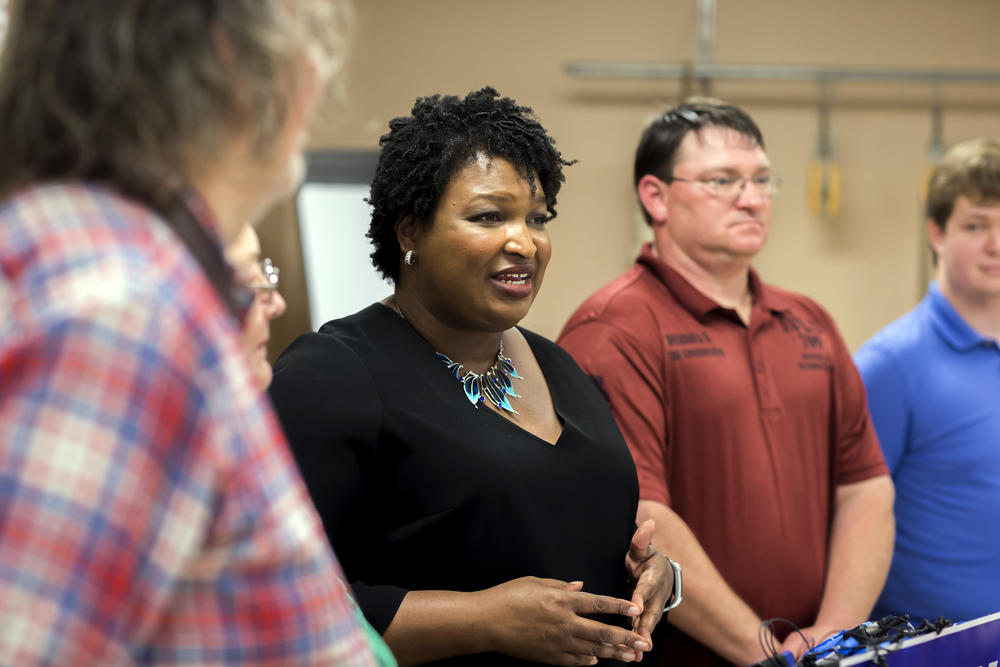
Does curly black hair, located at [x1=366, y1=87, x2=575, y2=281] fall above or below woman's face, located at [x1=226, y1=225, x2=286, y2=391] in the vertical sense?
above

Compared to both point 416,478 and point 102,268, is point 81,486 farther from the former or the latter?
point 416,478

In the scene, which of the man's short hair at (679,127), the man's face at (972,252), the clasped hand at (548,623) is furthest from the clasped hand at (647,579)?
the man's face at (972,252)

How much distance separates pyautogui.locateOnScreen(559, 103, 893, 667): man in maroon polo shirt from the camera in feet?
5.33

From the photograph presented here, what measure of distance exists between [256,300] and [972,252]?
1709 millimetres

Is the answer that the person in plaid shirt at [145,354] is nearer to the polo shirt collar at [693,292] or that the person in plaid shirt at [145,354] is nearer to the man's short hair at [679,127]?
the polo shirt collar at [693,292]

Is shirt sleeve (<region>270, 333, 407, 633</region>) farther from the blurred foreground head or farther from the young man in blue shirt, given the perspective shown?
the young man in blue shirt

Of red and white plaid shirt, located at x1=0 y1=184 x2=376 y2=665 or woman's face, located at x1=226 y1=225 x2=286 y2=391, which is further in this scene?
woman's face, located at x1=226 y1=225 x2=286 y2=391

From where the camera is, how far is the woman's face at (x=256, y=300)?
2.86 feet

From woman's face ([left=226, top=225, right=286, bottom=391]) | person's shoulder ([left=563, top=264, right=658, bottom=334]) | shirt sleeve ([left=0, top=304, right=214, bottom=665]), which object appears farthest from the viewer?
person's shoulder ([left=563, top=264, right=658, bottom=334])

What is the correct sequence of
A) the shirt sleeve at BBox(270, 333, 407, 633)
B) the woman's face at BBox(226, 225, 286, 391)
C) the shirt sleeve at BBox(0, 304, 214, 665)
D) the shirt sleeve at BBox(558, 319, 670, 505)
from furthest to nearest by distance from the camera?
1. the shirt sleeve at BBox(558, 319, 670, 505)
2. the shirt sleeve at BBox(270, 333, 407, 633)
3. the woman's face at BBox(226, 225, 286, 391)
4. the shirt sleeve at BBox(0, 304, 214, 665)

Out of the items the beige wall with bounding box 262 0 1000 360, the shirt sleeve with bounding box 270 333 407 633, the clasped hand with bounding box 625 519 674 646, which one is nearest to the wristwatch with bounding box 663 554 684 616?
the clasped hand with bounding box 625 519 674 646

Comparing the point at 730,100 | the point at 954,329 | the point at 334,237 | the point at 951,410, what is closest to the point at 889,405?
the point at 951,410

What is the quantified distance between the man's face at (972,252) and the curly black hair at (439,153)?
45.4 inches

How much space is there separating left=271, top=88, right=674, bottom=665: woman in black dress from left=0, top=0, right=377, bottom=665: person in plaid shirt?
1.68 ft
